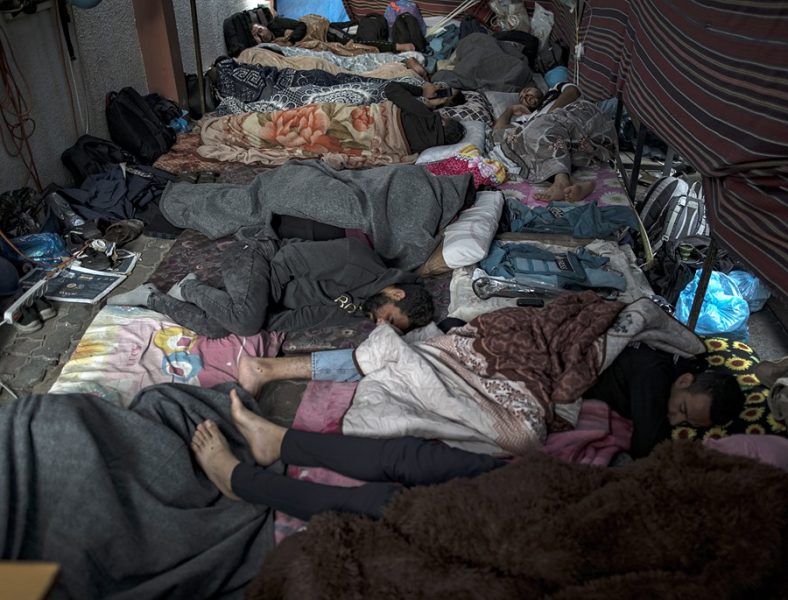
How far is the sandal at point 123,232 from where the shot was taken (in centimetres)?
313

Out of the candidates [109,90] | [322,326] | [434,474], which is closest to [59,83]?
[109,90]

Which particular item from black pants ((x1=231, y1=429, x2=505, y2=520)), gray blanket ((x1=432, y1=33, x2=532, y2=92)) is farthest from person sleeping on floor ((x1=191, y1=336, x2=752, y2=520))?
gray blanket ((x1=432, y1=33, x2=532, y2=92))

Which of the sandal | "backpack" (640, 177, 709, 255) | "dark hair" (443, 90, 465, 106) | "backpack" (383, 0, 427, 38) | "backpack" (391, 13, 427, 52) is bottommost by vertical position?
"backpack" (640, 177, 709, 255)

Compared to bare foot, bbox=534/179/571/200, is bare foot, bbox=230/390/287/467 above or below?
below

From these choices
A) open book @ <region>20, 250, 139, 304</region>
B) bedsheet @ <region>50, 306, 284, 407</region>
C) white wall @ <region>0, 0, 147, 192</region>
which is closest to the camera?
bedsheet @ <region>50, 306, 284, 407</region>

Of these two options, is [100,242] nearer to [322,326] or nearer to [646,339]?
[322,326]

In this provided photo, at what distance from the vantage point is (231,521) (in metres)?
1.57

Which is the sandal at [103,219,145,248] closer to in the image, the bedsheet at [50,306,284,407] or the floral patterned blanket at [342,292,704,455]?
the bedsheet at [50,306,284,407]

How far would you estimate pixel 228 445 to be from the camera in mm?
1746

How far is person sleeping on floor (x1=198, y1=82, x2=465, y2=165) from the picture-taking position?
13.1 ft

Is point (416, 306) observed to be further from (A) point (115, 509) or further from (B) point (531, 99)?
(B) point (531, 99)

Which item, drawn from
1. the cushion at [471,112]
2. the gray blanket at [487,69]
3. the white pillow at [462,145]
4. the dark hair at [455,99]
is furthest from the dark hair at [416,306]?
the gray blanket at [487,69]

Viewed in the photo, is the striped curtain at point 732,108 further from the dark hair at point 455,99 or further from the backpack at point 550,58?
the backpack at point 550,58

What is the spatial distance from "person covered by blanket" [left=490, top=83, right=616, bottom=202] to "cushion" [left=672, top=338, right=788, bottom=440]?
153cm
